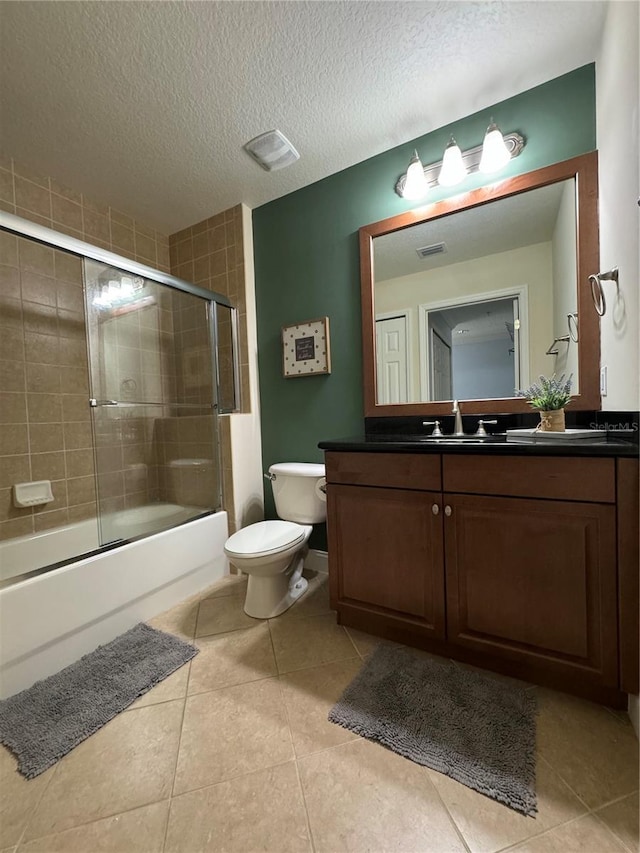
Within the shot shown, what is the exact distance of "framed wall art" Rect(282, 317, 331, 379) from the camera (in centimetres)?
196

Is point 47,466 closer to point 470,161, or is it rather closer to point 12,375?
point 12,375

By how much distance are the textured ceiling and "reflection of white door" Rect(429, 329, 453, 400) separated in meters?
1.03

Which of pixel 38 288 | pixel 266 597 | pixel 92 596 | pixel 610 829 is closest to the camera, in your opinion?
pixel 610 829

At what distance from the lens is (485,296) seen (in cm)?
156

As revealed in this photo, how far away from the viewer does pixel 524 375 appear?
1.49 m

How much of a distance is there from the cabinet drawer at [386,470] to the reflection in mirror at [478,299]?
21.7 inches

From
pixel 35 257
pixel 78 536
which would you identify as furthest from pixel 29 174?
pixel 78 536

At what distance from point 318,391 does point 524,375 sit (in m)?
1.07

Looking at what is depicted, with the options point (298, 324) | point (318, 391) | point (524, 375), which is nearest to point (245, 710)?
point (318, 391)

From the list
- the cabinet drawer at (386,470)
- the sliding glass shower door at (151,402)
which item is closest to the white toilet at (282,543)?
the cabinet drawer at (386,470)

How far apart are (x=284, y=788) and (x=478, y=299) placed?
1.89 m

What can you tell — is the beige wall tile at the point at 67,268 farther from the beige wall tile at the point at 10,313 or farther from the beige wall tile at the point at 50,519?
the beige wall tile at the point at 50,519

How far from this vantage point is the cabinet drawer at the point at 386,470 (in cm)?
121

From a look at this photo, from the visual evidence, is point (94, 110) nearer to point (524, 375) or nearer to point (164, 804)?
point (524, 375)
